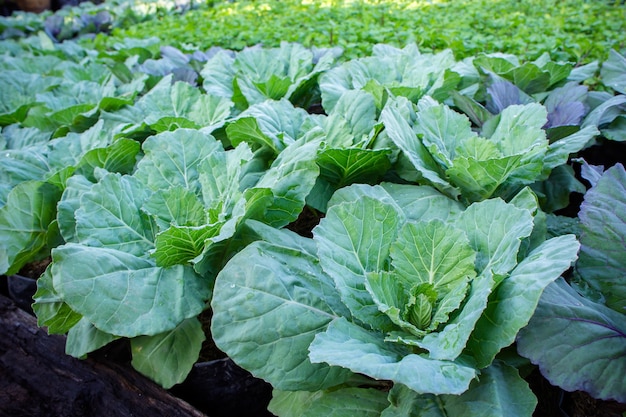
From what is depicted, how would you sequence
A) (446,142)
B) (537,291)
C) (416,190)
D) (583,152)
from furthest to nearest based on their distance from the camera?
(583,152) → (446,142) → (416,190) → (537,291)

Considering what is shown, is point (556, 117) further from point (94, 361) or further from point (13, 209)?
point (13, 209)

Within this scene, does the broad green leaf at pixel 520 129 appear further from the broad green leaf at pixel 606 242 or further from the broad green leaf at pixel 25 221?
the broad green leaf at pixel 25 221

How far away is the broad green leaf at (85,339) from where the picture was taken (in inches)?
60.9

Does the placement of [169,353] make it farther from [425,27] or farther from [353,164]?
[425,27]

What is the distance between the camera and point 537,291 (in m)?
0.97

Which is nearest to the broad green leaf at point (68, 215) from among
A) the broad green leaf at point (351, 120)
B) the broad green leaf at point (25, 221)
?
the broad green leaf at point (25, 221)

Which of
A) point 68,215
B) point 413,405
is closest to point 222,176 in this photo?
point 68,215

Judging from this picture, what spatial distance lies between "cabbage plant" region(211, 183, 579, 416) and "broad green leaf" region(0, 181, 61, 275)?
106 centimetres

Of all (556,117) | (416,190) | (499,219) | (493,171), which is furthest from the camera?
(556,117)

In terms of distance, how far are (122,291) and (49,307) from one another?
435mm

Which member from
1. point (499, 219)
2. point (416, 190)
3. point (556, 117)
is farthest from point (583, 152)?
point (499, 219)

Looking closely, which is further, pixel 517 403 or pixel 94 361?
pixel 94 361

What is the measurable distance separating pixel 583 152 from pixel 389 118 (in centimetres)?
115

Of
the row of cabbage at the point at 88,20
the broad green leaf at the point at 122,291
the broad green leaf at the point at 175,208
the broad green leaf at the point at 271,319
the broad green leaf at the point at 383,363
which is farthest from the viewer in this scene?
the row of cabbage at the point at 88,20
